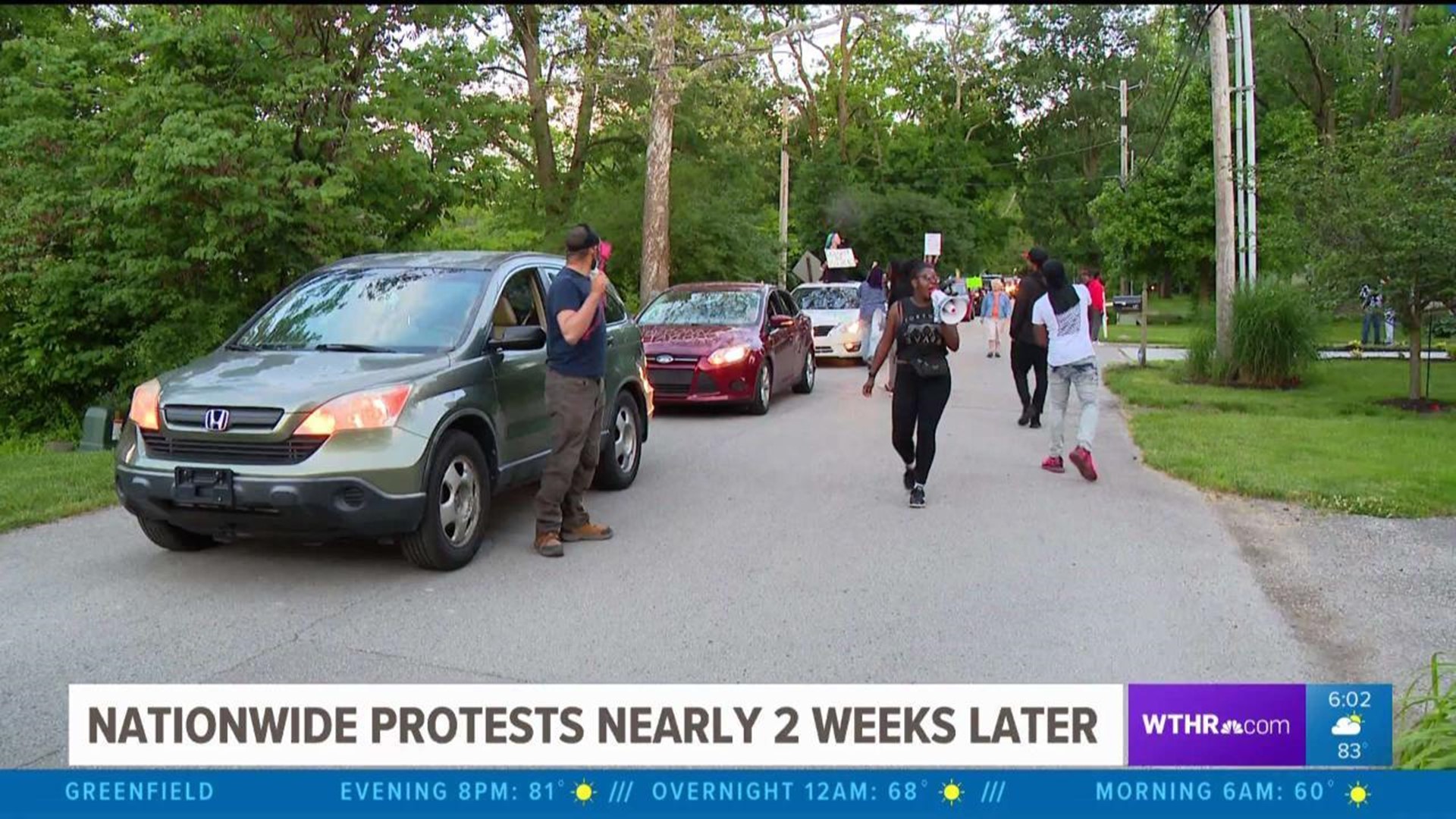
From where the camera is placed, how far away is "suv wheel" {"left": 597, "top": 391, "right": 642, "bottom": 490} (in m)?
8.33

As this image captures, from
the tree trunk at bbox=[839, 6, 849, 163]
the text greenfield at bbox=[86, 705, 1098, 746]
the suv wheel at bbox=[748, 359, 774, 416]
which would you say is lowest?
the text greenfield at bbox=[86, 705, 1098, 746]

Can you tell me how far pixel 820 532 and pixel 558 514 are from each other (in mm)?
1692

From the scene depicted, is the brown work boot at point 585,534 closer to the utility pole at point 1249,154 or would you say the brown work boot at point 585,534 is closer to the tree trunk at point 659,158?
the utility pole at point 1249,154

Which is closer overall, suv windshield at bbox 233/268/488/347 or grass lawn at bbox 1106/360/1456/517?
suv windshield at bbox 233/268/488/347

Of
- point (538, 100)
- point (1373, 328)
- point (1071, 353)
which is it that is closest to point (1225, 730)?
point (1071, 353)

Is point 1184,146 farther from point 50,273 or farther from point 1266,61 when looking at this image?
point 50,273

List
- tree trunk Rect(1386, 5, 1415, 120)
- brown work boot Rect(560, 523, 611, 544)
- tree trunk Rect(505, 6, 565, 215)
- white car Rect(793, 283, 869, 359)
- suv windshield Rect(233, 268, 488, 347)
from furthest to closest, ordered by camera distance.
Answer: tree trunk Rect(1386, 5, 1415, 120), tree trunk Rect(505, 6, 565, 215), white car Rect(793, 283, 869, 359), brown work boot Rect(560, 523, 611, 544), suv windshield Rect(233, 268, 488, 347)

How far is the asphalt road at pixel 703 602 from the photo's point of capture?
4.66 meters

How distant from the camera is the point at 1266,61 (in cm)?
3806

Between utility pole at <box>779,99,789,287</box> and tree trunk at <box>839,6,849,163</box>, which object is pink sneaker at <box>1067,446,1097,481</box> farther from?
tree trunk at <box>839,6,849,163</box>

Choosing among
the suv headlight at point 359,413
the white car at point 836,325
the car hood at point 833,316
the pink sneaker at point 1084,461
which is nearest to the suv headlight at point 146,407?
the suv headlight at point 359,413

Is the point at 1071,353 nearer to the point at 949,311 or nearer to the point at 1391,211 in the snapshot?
the point at 949,311

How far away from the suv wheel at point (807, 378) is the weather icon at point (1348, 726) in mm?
11657

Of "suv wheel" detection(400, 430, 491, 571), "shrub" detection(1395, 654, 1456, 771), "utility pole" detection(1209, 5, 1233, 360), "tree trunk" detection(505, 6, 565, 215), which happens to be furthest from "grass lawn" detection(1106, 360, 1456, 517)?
"tree trunk" detection(505, 6, 565, 215)
